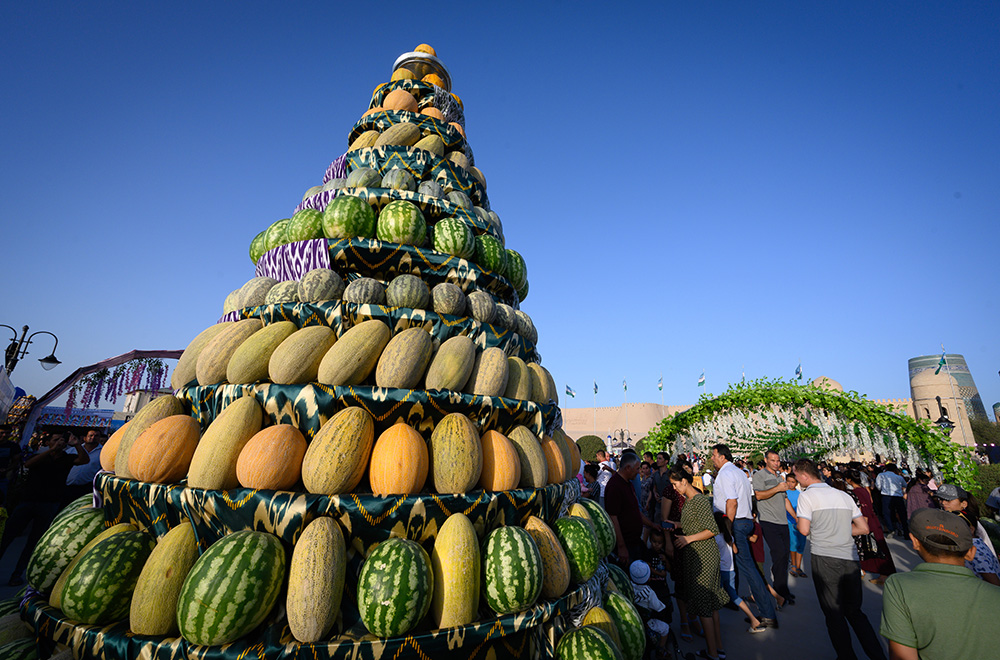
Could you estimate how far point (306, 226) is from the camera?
14.7 feet

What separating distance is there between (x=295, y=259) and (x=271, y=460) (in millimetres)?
2404

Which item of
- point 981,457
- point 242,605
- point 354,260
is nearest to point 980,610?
point 242,605

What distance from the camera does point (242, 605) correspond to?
2.24 meters

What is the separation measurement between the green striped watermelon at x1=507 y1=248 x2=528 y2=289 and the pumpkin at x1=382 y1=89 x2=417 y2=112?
9.06 feet

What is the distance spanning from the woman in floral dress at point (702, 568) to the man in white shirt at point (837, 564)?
3.39 feet

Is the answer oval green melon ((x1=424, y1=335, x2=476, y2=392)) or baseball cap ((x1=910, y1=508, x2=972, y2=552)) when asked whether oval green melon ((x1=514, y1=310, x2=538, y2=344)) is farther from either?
baseball cap ((x1=910, y1=508, x2=972, y2=552))

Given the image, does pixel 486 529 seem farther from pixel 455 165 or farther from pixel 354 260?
pixel 455 165

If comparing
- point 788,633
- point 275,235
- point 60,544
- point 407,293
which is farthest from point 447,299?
point 788,633

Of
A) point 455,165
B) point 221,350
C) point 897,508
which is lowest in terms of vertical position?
point 897,508

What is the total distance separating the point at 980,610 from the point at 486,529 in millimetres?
2696

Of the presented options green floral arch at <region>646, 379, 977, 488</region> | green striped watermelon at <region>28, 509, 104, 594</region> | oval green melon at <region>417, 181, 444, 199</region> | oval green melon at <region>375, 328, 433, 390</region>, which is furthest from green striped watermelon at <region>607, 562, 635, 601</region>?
green floral arch at <region>646, 379, 977, 488</region>

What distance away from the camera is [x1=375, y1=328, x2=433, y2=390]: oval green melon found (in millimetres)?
3189

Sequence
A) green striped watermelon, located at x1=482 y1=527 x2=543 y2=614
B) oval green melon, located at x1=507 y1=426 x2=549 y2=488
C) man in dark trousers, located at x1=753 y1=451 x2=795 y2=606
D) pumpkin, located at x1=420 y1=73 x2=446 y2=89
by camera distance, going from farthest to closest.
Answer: pumpkin, located at x1=420 y1=73 x2=446 y2=89 → man in dark trousers, located at x1=753 y1=451 x2=795 y2=606 → oval green melon, located at x1=507 y1=426 x2=549 y2=488 → green striped watermelon, located at x1=482 y1=527 x2=543 y2=614

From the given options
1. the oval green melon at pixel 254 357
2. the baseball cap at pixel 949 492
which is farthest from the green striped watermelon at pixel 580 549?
the baseball cap at pixel 949 492
